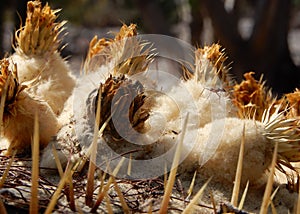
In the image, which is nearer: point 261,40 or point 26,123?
point 26,123

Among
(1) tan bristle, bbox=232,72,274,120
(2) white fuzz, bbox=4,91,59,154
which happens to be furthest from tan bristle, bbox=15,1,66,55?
(1) tan bristle, bbox=232,72,274,120

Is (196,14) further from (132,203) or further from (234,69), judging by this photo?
(132,203)

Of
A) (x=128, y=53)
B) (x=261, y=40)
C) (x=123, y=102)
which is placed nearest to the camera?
(x=123, y=102)

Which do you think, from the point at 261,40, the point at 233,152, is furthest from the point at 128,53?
the point at 261,40

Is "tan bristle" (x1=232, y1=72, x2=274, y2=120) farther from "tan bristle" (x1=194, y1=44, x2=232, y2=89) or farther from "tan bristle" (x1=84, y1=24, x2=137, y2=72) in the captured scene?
"tan bristle" (x1=84, y1=24, x2=137, y2=72)

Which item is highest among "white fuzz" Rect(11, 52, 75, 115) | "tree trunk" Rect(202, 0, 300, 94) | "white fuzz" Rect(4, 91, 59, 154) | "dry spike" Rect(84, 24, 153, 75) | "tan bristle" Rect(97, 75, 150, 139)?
"tree trunk" Rect(202, 0, 300, 94)

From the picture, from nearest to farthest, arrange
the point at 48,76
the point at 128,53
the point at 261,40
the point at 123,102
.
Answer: the point at 123,102
the point at 128,53
the point at 48,76
the point at 261,40

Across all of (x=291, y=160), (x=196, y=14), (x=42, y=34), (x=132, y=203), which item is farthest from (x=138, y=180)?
A: (x=196, y=14)

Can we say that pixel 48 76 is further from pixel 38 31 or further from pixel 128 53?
pixel 128 53

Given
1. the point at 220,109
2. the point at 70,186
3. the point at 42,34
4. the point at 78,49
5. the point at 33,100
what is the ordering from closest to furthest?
the point at 70,186, the point at 33,100, the point at 220,109, the point at 42,34, the point at 78,49
